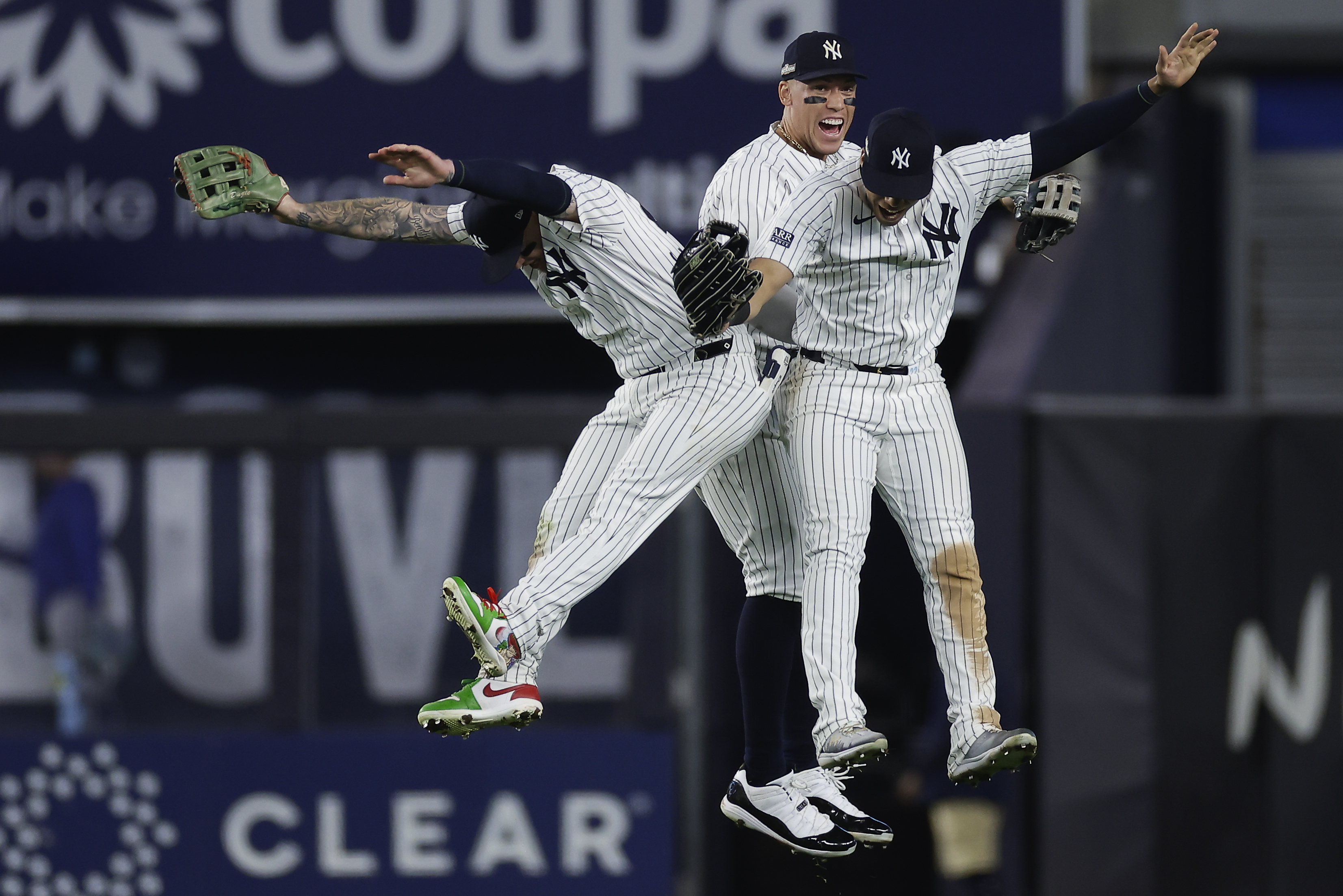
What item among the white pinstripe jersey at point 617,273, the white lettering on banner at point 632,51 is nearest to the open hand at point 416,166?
the white pinstripe jersey at point 617,273

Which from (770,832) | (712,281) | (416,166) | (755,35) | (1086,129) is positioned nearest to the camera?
(416,166)

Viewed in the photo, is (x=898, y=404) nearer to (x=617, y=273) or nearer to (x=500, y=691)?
(x=617, y=273)

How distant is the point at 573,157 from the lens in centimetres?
1497

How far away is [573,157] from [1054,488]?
17.5ft

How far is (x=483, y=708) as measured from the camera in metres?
5.49

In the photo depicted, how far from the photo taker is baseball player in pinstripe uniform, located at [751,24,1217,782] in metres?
5.74

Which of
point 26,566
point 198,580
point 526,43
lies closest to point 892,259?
point 198,580

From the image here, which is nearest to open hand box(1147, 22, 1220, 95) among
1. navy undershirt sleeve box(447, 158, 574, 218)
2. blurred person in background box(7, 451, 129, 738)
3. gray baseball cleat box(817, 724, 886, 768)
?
navy undershirt sleeve box(447, 158, 574, 218)

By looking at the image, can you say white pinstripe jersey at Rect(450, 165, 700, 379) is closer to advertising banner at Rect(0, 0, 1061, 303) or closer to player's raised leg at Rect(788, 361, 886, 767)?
player's raised leg at Rect(788, 361, 886, 767)

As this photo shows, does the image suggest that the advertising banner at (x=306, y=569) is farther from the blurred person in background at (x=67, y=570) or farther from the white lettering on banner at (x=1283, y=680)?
the white lettering on banner at (x=1283, y=680)

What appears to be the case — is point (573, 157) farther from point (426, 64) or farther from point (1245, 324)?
point (1245, 324)

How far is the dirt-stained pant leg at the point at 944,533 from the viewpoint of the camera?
5938 millimetres

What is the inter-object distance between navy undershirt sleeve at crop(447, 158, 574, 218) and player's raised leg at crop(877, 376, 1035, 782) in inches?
49.1

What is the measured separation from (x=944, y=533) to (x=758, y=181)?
1255 millimetres
